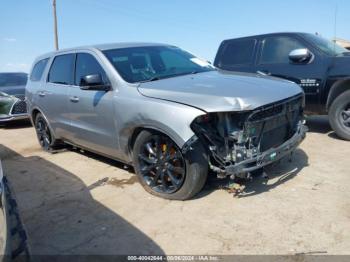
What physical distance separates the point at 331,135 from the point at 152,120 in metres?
4.02

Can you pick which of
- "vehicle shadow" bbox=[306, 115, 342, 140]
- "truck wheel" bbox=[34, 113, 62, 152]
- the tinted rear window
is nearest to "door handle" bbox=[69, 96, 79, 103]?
"truck wheel" bbox=[34, 113, 62, 152]

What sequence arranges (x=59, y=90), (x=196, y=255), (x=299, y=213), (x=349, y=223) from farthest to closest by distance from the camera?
(x=59, y=90) → (x=299, y=213) → (x=349, y=223) → (x=196, y=255)

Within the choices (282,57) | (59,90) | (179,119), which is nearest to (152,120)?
(179,119)

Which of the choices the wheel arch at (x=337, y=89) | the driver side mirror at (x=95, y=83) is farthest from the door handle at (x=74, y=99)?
the wheel arch at (x=337, y=89)

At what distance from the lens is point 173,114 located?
384cm

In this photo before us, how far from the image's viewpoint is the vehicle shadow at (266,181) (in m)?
4.29

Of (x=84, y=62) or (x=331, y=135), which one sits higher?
(x=84, y=62)

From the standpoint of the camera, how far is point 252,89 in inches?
157

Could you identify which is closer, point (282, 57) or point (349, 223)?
point (349, 223)

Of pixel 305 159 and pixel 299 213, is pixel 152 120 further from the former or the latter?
pixel 305 159

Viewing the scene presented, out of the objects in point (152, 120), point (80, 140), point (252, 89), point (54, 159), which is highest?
point (252, 89)

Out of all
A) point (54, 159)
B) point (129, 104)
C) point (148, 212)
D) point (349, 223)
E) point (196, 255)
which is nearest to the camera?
point (196, 255)

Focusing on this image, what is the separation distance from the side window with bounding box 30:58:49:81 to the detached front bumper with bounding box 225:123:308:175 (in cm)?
449

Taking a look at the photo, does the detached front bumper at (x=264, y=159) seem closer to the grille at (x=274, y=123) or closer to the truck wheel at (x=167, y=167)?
the grille at (x=274, y=123)
